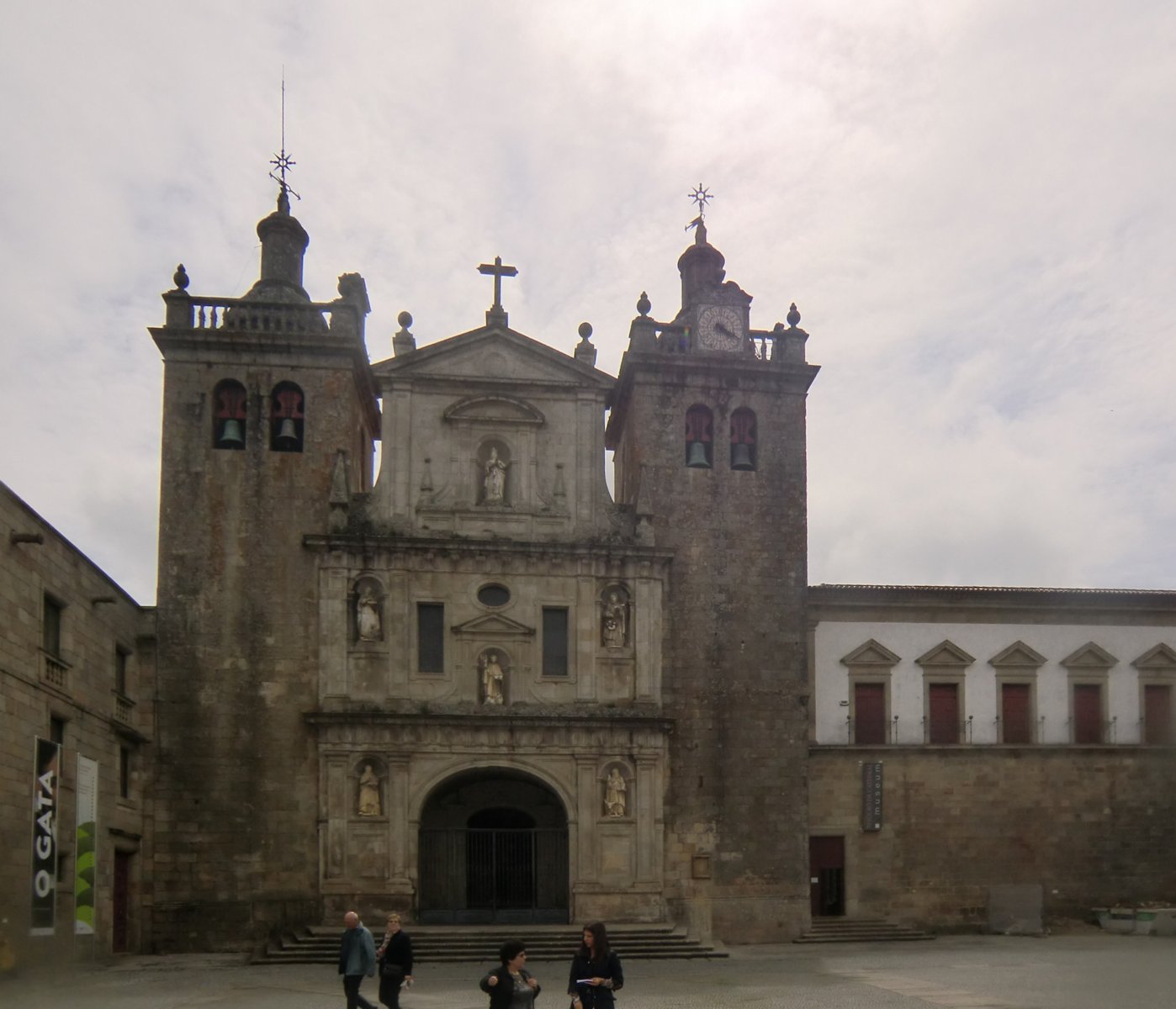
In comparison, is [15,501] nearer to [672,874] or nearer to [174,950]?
[174,950]

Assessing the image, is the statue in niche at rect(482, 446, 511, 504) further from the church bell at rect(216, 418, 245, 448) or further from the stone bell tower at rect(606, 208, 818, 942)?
the church bell at rect(216, 418, 245, 448)

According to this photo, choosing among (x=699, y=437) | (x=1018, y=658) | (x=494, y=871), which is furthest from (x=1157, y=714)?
(x=494, y=871)

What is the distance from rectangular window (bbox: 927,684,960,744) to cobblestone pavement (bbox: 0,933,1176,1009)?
5566 millimetres

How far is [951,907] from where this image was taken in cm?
3250

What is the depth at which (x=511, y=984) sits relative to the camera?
38.3 ft

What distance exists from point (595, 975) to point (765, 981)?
1239 centimetres

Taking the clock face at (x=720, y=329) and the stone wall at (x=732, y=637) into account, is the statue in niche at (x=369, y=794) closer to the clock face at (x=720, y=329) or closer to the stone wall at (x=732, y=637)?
the stone wall at (x=732, y=637)

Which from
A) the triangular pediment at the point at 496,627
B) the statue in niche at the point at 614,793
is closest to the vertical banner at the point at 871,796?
the statue in niche at the point at 614,793

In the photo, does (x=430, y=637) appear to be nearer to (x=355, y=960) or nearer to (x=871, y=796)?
(x=871, y=796)

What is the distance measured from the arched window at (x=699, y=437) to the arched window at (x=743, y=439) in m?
0.58

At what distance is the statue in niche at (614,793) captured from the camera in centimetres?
3038

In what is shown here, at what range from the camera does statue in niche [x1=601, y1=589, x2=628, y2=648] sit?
102ft

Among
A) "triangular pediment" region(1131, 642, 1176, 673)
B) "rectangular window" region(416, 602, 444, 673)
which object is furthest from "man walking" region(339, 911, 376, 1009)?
"triangular pediment" region(1131, 642, 1176, 673)

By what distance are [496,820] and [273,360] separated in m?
11.8
